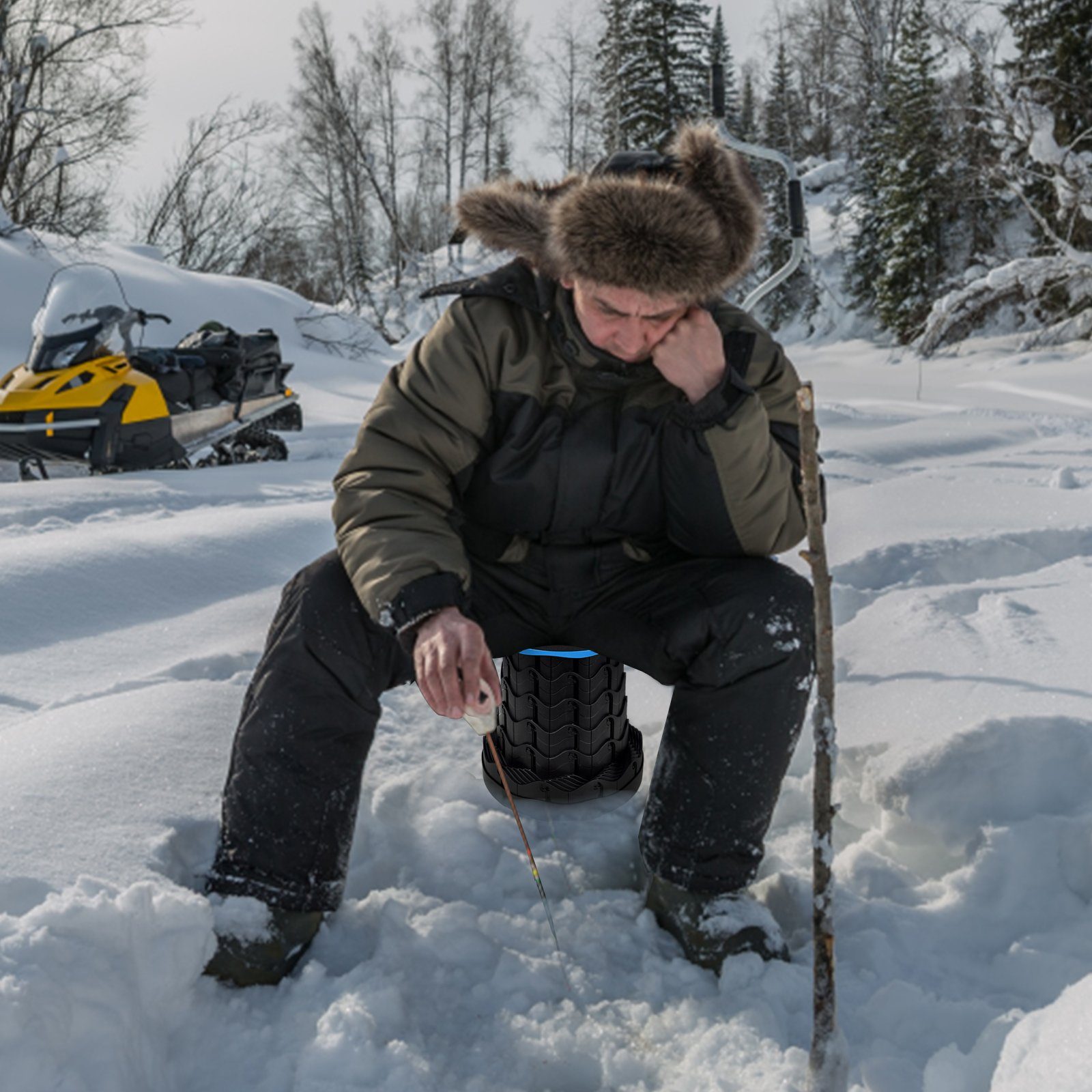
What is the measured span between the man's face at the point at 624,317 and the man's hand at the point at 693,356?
4 centimetres

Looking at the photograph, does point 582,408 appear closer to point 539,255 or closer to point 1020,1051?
point 539,255

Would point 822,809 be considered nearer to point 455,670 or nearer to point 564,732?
point 455,670

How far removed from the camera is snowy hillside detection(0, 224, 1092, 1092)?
1.15 metres

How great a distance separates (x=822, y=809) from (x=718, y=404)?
0.64 metres

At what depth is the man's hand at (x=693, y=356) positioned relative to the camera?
145 cm

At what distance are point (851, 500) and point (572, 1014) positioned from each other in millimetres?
2601

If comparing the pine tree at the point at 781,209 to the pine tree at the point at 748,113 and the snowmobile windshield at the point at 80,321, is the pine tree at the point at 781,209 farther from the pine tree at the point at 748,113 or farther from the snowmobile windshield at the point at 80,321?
the snowmobile windshield at the point at 80,321

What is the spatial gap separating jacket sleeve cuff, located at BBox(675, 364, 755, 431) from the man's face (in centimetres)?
12

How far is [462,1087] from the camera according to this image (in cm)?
117

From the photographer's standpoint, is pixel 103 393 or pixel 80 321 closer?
pixel 103 393

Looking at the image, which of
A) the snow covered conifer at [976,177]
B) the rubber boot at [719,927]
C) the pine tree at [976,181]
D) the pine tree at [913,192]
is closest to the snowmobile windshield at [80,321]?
the rubber boot at [719,927]

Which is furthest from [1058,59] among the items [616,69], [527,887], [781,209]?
[527,887]

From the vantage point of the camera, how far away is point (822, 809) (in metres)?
1.11

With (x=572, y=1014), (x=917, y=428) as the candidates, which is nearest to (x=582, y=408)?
(x=572, y=1014)
